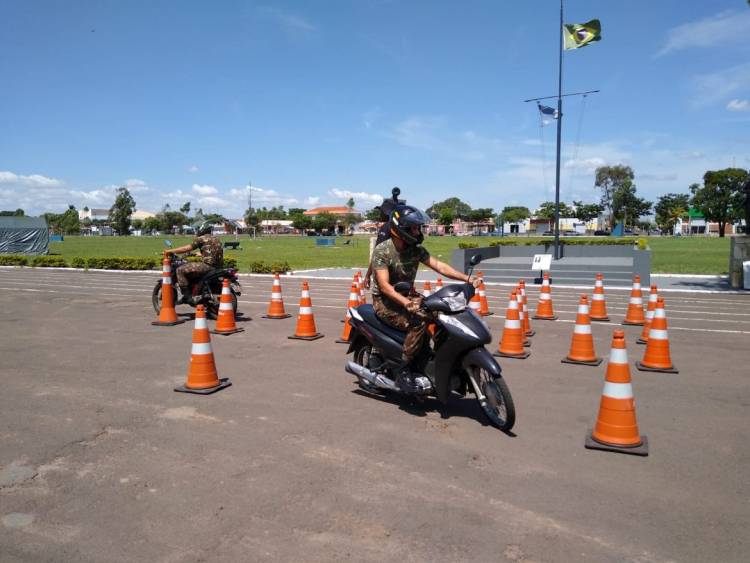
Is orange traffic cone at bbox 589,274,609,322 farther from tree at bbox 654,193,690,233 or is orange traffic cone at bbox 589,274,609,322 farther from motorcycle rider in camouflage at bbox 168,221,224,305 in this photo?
tree at bbox 654,193,690,233

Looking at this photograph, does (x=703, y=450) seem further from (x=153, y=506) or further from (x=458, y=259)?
(x=458, y=259)

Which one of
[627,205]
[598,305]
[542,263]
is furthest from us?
[627,205]

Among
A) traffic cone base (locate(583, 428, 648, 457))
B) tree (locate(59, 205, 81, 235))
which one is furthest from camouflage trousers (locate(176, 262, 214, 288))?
tree (locate(59, 205, 81, 235))

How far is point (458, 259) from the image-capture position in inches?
859

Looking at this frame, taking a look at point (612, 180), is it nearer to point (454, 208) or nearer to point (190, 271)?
point (454, 208)

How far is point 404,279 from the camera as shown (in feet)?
18.2

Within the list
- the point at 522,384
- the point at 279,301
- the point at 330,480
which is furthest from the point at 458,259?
the point at 330,480

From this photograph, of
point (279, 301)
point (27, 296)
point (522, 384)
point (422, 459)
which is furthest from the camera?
point (27, 296)

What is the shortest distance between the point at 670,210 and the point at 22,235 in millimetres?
138757

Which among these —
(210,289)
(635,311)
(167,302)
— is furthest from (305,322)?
(635,311)

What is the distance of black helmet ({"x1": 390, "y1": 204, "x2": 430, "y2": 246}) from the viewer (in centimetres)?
530

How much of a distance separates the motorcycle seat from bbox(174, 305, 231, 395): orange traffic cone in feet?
5.59

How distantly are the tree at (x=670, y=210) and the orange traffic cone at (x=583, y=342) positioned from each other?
5767 inches

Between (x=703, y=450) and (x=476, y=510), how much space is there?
2191 millimetres
